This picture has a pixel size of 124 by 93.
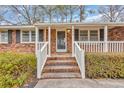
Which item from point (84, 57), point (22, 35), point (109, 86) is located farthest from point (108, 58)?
point (22, 35)

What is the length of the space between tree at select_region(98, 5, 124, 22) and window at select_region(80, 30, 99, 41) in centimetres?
1499

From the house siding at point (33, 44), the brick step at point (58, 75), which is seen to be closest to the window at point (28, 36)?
the house siding at point (33, 44)

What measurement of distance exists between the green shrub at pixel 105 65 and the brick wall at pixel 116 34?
6.62 meters

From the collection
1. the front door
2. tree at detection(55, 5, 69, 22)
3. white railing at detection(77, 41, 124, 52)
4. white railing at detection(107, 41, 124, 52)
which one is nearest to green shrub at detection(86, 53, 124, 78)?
white railing at detection(77, 41, 124, 52)

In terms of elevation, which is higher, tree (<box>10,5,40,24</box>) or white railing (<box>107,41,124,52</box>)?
tree (<box>10,5,40,24</box>)

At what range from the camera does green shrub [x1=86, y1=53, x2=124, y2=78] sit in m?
8.89

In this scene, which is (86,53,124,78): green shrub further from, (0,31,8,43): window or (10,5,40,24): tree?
(10,5,40,24): tree

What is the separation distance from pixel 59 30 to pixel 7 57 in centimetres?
724

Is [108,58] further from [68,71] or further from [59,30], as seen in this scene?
[59,30]

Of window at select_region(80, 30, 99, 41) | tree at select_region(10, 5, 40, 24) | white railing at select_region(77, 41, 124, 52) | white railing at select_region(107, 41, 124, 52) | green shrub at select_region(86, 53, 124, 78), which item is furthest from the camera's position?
tree at select_region(10, 5, 40, 24)

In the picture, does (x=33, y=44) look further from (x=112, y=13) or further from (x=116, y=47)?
(x=112, y=13)

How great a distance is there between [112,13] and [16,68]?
24.1m

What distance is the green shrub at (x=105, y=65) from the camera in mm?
8891

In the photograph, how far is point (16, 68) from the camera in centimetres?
862
